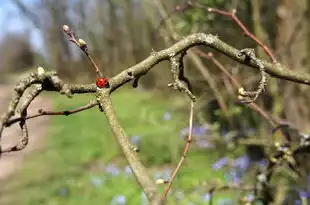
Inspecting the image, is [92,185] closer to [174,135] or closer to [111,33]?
[174,135]

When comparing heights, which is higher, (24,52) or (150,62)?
(24,52)

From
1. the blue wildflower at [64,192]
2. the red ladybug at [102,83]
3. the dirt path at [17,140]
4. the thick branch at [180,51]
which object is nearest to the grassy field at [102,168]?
the blue wildflower at [64,192]

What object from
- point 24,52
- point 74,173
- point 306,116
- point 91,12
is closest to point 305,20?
point 306,116

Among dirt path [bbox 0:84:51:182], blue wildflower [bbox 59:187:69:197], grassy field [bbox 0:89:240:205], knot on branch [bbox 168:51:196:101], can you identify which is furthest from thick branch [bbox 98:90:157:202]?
dirt path [bbox 0:84:51:182]

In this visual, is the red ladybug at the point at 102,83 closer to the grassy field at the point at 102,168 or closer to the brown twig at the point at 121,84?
the brown twig at the point at 121,84

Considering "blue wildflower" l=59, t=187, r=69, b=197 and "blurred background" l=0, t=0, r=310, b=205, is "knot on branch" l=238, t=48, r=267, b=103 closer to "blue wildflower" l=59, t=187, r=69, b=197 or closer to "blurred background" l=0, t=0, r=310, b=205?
"blurred background" l=0, t=0, r=310, b=205
